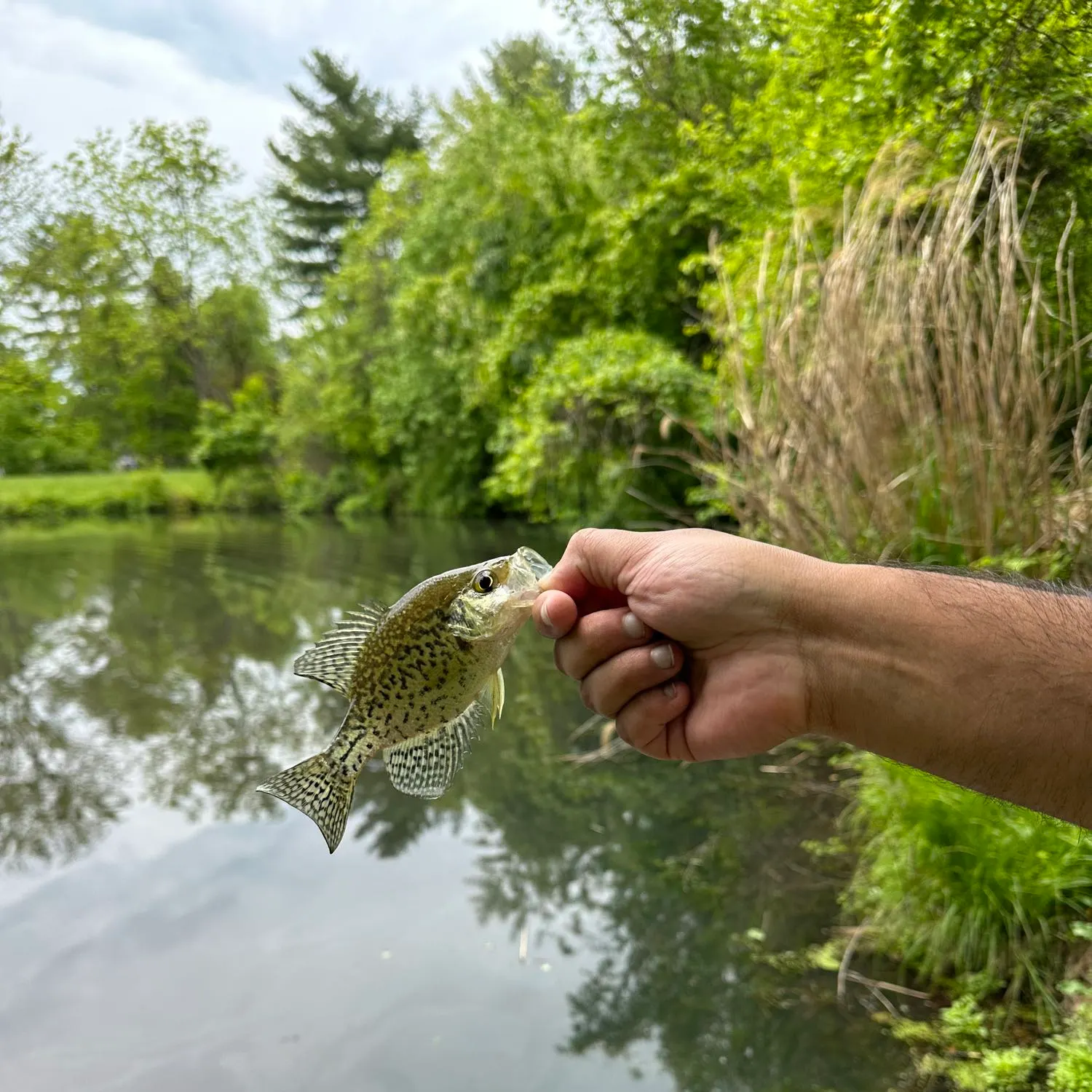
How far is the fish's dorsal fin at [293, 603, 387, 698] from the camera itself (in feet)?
4.94

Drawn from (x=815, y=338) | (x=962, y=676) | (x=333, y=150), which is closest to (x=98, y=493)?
(x=815, y=338)

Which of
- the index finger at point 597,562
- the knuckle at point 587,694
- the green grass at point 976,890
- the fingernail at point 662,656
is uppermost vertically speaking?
the index finger at point 597,562

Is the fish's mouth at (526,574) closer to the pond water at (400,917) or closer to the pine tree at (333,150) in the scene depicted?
the pond water at (400,917)

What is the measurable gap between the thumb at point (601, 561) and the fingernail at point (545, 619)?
44mm

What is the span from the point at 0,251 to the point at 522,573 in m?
5.16

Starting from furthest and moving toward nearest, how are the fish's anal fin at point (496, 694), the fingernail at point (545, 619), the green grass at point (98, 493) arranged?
the green grass at point (98, 493) → the fingernail at point (545, 619) → the fish's anal fin at point (496, 694)

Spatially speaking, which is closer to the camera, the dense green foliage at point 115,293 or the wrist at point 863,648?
the wrist at point 863,648

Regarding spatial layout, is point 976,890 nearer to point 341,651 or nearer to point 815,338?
point 815,338

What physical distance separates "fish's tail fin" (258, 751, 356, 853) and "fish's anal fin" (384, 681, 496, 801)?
3.3 inches

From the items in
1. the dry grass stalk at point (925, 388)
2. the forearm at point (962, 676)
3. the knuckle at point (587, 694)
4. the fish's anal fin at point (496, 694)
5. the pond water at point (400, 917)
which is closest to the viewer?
the forearm at point (962, 676)

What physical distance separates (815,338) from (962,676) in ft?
9.55

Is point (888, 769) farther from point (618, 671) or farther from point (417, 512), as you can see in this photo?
point (417, 512)

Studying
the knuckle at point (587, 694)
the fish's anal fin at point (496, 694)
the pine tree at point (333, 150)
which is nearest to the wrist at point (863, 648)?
the knuckle at point (587, 694)

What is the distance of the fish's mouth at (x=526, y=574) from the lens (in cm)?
147
